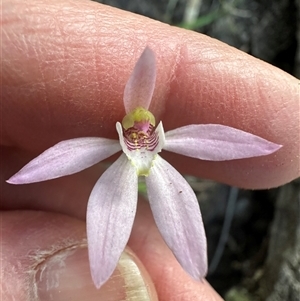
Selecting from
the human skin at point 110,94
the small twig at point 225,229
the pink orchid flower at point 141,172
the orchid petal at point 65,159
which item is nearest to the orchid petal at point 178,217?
the pink orchid flower at point 141,172

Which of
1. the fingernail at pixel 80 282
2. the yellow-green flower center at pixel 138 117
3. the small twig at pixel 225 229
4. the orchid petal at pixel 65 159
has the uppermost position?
the yellow-green flower center at pixel 138 117

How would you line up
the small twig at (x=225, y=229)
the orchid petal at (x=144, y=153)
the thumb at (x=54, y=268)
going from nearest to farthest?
1. the orchid petal at (x=144, y=153)
2. the thumb at (x=54, y=268)
3. the small twig at (x=225, y=229)

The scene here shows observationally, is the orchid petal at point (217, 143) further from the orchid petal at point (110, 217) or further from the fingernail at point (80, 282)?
the fingernail at point (80, 282)

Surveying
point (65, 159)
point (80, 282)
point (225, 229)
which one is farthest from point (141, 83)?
point (225, 229)

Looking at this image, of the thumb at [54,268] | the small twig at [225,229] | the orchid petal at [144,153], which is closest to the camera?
the orchid petal at [144,153]

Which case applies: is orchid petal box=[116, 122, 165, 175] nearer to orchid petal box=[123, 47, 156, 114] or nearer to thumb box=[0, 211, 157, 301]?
orchid petal box=[123, 47, 156, 114]

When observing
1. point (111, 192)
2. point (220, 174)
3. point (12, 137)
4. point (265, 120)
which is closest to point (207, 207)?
point (220, 174)

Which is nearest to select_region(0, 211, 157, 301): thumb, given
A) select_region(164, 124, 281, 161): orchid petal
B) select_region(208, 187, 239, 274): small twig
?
select_region(164, 124, 281, 161): orchid petal
